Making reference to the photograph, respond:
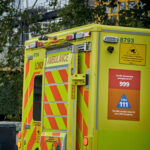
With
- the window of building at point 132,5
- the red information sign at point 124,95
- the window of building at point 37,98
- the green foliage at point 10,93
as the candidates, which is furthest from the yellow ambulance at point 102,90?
the green foliage at point 10,93

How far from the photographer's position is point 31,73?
28.4ft

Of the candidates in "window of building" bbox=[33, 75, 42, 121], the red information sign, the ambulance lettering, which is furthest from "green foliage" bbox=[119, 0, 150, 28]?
the red information sign

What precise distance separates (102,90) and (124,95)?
Answer: 33 centimetres

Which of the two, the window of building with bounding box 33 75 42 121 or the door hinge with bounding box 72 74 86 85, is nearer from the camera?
the door hinge with bounding box 72 74 86 85

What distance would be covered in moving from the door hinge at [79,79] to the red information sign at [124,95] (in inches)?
14.4

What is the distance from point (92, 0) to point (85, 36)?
373 inches

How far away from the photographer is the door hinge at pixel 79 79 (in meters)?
7.18

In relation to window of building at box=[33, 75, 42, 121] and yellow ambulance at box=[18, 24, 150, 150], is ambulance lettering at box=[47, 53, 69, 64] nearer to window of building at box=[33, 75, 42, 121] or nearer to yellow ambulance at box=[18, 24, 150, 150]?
yellow ambulance at box=[18, 24, 150, 150]

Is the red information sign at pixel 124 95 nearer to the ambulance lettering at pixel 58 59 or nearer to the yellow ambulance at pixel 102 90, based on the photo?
the yellow ambulance at pixel 102 90

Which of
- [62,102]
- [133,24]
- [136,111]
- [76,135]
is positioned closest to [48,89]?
[62,102]

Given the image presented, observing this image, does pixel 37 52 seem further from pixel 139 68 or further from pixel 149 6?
pixel 149 6

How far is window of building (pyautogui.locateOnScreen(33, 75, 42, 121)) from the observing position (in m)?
8.46

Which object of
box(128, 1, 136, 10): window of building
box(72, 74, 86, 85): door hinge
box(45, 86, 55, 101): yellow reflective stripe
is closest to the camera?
box(72, 74, 86, 85): door hinge

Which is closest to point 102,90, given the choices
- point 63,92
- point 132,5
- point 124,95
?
point 124,95
